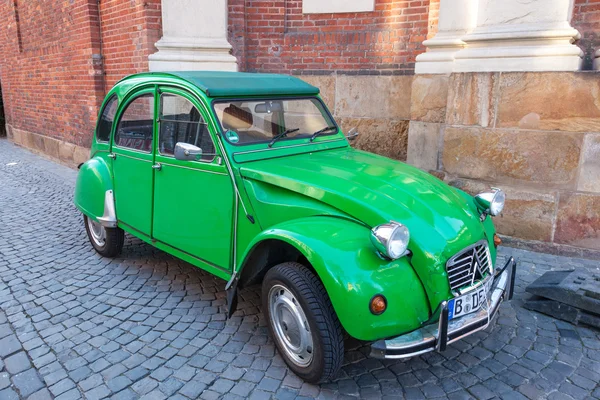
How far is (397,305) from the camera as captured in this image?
2518 millimetres

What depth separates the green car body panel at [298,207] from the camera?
2.55 m

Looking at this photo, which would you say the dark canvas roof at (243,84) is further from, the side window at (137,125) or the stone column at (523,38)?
the stone column at (523,38)

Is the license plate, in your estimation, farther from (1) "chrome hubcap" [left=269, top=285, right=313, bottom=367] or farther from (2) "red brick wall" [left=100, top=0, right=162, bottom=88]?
(2) "red brick wall" [left=100, top=0, right=162, bottom=88]

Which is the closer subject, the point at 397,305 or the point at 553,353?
the point at 397,305

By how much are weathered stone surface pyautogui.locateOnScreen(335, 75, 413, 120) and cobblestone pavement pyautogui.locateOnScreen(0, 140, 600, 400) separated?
9.53ft

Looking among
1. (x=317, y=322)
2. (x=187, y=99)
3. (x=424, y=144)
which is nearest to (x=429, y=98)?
(x=424, y=144)

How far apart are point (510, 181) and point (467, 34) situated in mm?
1723

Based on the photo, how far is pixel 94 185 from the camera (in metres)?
4.60

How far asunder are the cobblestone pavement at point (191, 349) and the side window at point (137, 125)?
4.08 ft

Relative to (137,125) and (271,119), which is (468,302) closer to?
(271,119)

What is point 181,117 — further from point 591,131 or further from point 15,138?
point 15,138

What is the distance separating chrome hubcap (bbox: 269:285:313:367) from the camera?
278cm

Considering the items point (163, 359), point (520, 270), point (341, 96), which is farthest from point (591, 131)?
point (163, 359)

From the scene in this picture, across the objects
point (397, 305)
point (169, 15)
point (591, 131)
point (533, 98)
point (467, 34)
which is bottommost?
point (397, 305)
